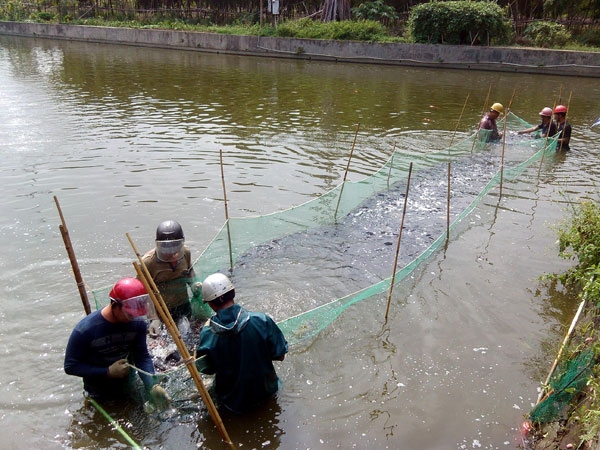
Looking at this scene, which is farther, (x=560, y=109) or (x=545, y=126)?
(x=545, y=126)

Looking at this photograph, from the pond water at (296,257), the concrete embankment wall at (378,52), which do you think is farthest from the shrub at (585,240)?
the concrete embankment wall at (378,52)

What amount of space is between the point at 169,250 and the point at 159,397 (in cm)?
144

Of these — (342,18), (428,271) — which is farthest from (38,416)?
(342,18)

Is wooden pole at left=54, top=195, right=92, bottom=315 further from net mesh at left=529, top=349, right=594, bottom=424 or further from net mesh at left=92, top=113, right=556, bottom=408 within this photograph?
net mesh at left=529, top=349, right=594, bottom=424

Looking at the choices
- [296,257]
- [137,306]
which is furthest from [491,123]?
[137,306]

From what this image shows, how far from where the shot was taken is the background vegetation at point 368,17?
2616 centimetres

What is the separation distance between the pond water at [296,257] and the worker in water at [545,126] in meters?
0.78

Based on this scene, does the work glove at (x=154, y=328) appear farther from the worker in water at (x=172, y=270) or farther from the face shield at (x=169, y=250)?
the face shield at (x=169, y=250)

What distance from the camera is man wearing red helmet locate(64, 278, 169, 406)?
376 centimetres

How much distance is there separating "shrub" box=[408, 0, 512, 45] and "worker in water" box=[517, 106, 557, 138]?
14.5 metres

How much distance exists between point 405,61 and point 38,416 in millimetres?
25899

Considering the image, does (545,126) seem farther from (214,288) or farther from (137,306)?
(137,306)

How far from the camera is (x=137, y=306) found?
12.4 ft

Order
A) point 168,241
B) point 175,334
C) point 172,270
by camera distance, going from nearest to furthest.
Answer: point 175,334, point 168,241, point 172,270
